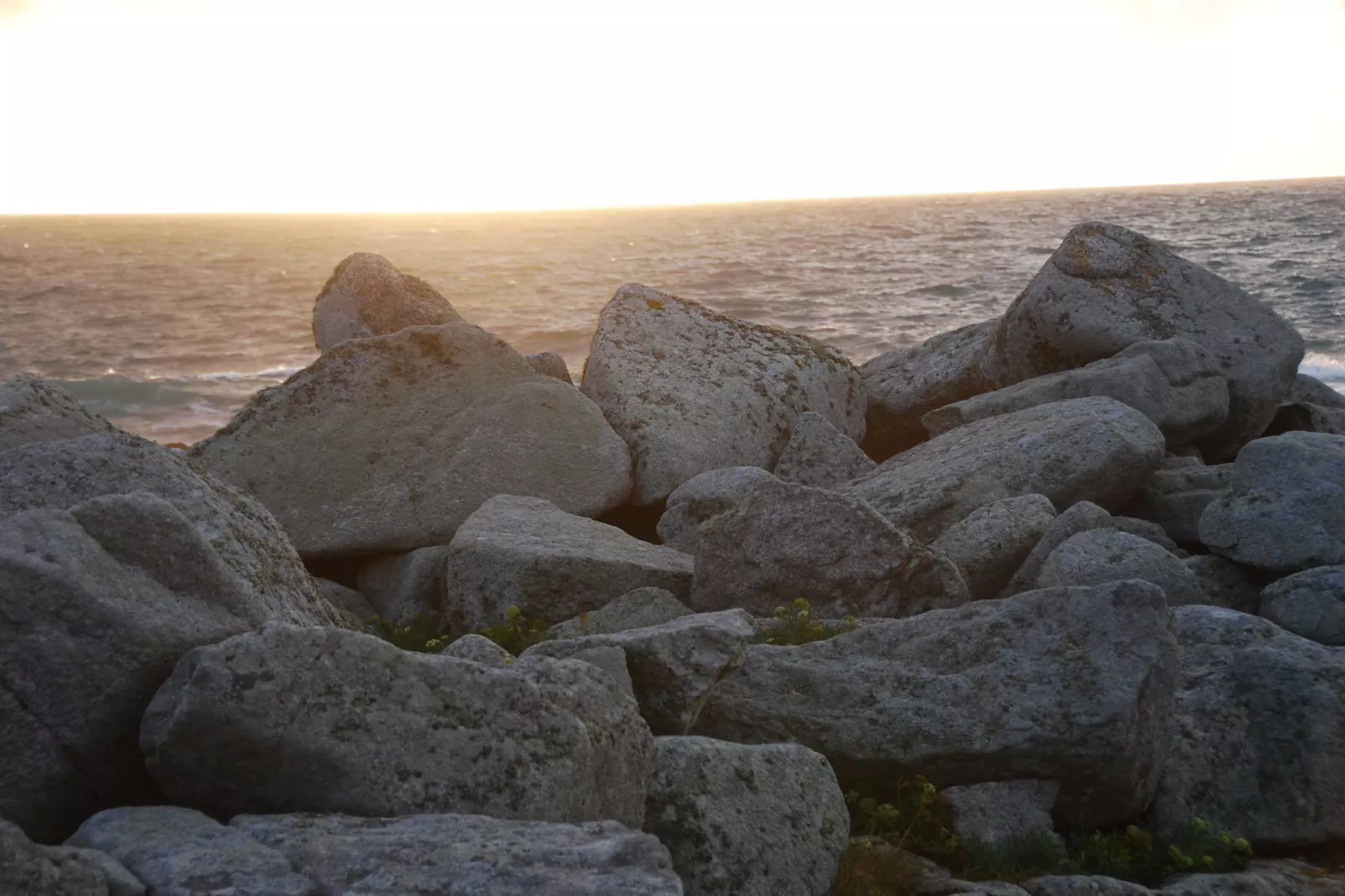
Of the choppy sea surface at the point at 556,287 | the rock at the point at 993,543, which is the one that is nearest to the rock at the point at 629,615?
the rock at the point at 993,543

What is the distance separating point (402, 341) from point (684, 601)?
3977 millimetres

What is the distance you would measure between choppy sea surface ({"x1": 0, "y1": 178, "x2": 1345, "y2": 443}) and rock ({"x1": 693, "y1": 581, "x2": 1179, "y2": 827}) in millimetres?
19820

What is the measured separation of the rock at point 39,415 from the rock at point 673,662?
8.49ft

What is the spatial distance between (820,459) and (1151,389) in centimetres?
266

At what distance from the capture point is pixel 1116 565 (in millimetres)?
6426

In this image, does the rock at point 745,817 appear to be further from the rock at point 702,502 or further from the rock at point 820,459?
the rock at point 820,459

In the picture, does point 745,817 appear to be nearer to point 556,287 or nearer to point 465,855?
point 465,855

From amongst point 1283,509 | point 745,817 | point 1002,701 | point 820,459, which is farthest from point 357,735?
point 820,459

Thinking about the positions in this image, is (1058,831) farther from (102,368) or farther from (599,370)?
(102,368)

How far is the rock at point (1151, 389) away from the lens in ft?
31.0

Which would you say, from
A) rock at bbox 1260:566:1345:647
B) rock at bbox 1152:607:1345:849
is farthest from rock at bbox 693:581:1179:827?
rock at bbox 1260:566:1345:647

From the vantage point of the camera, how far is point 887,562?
648 cm

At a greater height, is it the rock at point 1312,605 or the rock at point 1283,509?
the rock at point 1283,509

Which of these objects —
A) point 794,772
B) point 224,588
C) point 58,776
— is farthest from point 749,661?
point 58,776
